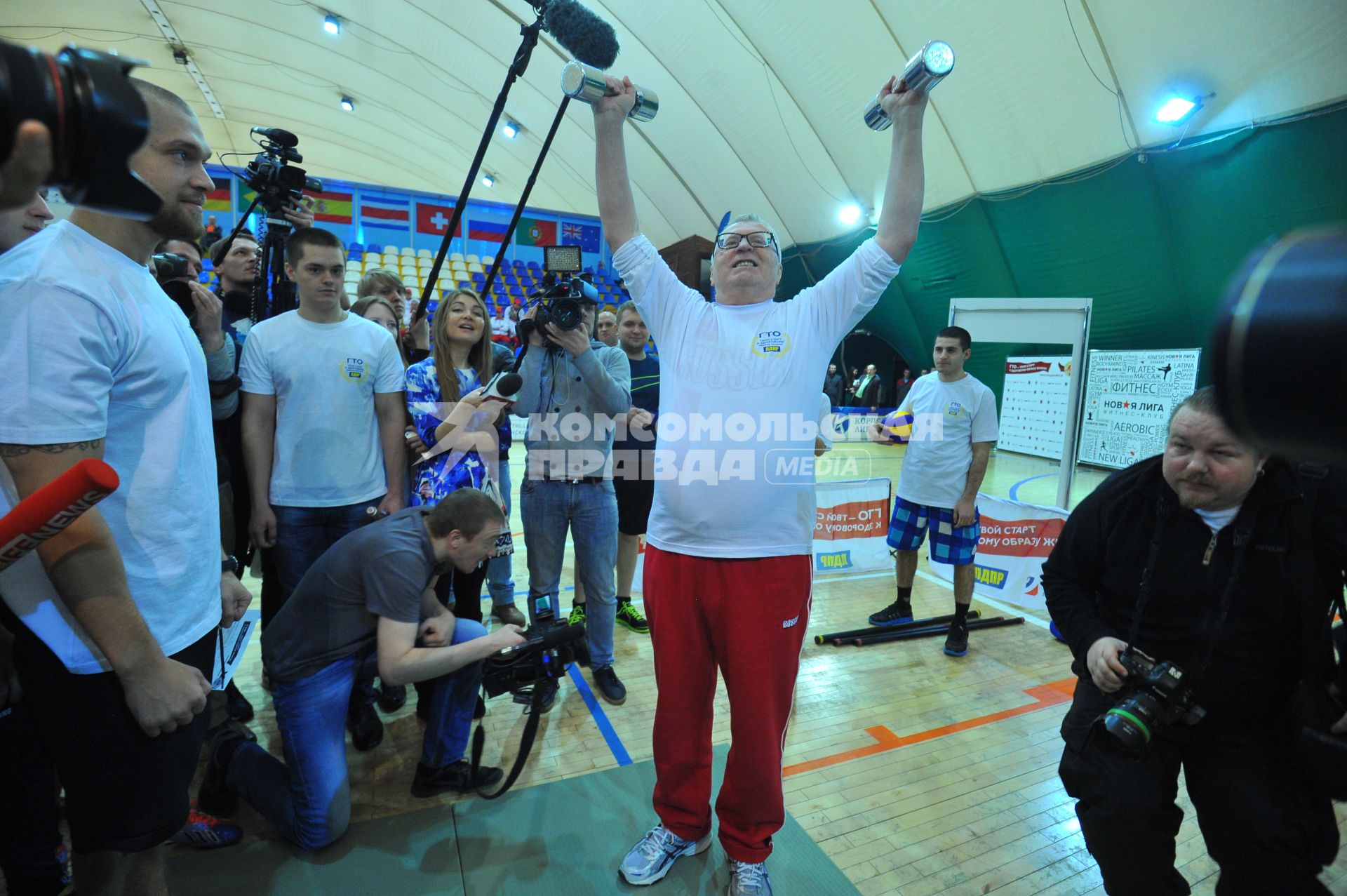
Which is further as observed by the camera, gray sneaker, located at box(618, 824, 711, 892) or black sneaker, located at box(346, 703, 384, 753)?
black sneaker, located at box(346, 703, 384, 753)

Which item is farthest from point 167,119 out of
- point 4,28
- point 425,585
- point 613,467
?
point 4,28

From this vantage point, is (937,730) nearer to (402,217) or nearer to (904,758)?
(904,758)

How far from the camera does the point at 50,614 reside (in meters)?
1.09

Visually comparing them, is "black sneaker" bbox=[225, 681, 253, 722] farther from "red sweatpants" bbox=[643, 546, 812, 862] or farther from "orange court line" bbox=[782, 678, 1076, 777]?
"orange court line" bbox=[782, 678, 1076, 777]

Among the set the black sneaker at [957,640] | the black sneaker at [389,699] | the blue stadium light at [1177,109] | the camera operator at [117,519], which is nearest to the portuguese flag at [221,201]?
the black sneaker at [389,699]

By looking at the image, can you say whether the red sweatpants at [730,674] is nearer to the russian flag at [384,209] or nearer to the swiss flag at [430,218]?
the swiss flag at [430,218]

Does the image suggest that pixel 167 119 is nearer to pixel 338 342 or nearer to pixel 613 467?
pixel 338 342

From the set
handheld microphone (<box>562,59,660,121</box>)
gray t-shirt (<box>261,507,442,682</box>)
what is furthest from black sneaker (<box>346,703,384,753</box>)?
handheld microphone (<box>562,59,660,121</box>)

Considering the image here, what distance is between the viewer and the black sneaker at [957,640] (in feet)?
11.4

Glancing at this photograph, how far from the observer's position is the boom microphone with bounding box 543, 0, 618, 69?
1.74 metres

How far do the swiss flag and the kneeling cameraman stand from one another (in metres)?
15.1

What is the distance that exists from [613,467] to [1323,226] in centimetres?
327

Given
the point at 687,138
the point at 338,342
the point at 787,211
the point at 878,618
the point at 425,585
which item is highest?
the point at 687,138

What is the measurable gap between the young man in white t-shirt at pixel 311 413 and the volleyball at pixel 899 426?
2708 mm
